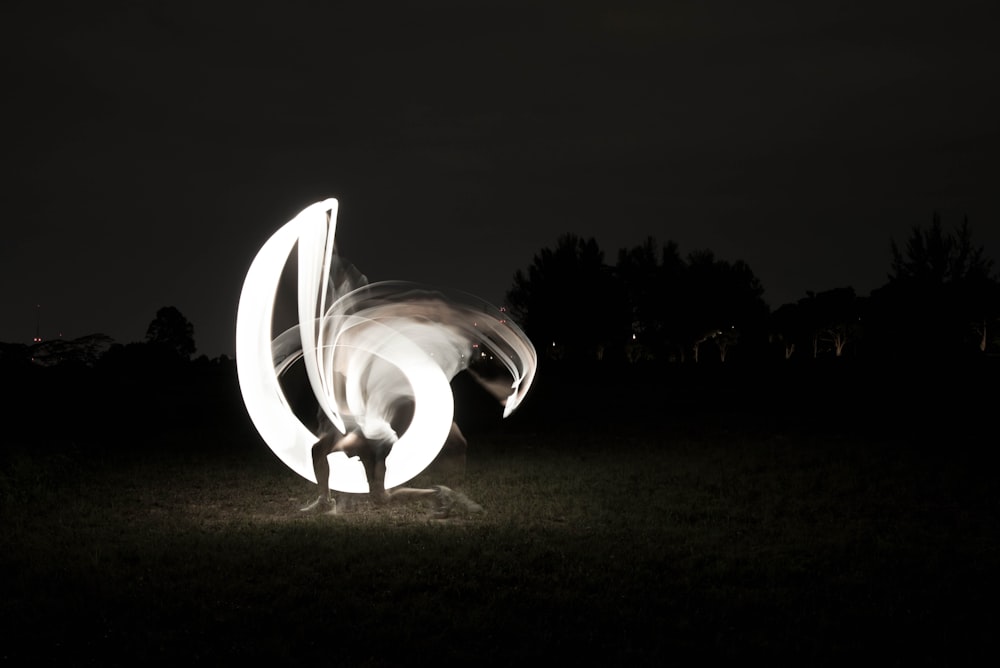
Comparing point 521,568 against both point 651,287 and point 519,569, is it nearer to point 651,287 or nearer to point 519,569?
point 519,569

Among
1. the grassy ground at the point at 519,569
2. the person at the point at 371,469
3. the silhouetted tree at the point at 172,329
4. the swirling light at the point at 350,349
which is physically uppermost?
the silhouetted tree at the point at 172,329

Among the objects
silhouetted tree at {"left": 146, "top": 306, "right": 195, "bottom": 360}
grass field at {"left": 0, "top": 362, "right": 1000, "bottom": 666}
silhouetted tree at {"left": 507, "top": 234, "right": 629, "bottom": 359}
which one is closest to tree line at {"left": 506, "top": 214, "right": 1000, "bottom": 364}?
silhouetted tree at {"left": 507, "top": 234, "right": 629, "bottom": 359}

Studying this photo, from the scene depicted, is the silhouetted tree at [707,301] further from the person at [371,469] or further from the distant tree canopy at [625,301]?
the person at [371,469]

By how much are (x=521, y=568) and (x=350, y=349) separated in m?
4.64

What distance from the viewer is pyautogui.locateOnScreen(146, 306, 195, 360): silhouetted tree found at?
75.9 m

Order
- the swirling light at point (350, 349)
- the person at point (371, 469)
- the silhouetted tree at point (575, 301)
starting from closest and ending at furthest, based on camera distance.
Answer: the swirling light at point (350, 349) → the person at point (371, 469) → the silhouetted tree at point (575, 301)

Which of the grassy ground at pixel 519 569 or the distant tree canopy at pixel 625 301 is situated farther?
the distant tree canopy at pixel 625 301

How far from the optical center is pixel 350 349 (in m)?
12.0

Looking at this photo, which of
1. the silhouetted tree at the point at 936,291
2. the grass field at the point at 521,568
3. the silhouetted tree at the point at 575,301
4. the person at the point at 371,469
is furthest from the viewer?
the silhouetted tree at the point at 575,301

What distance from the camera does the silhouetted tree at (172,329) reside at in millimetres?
75938

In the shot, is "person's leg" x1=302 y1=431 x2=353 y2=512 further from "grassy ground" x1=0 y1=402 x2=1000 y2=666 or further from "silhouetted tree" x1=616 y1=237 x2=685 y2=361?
"silhouetted tree" x1=616 y1=237 x2=685 y2=361

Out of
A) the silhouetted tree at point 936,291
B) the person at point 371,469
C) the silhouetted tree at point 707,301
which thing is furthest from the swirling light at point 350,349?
the silhouetted tree at point 707,301

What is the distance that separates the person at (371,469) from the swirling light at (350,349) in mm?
120

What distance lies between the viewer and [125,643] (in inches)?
245
